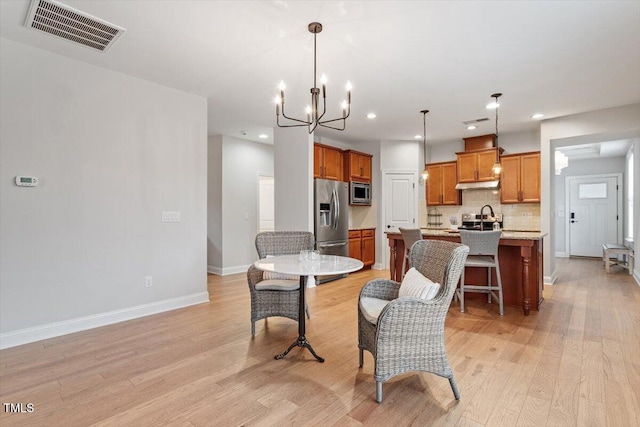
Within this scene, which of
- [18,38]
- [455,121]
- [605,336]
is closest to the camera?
[18,38]

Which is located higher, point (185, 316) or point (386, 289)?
point (386, 289)

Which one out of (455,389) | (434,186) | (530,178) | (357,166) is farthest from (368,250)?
(455,389)

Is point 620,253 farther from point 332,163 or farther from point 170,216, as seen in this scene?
point 170,216

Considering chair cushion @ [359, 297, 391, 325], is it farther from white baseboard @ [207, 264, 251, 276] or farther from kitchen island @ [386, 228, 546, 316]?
white baseboard @ [207, 264, 251, 276]

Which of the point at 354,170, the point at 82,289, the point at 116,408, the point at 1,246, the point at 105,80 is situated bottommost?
the point at 116,408

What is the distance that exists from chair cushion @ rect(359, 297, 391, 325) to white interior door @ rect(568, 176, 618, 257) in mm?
8347

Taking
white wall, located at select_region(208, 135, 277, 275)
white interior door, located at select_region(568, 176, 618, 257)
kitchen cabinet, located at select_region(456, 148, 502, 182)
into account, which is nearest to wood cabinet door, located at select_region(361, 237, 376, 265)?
kitchen cabinet, located at select_region(456, 148, 502, 182)

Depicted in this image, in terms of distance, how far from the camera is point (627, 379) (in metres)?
2.17

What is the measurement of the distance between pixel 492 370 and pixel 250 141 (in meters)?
5.61

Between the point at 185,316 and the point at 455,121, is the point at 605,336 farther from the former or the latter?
the point at 185,316

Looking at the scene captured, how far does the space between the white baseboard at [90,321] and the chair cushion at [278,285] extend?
4.96 ft

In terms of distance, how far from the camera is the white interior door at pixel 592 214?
7.64 metres

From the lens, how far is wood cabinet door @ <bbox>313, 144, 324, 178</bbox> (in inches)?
211

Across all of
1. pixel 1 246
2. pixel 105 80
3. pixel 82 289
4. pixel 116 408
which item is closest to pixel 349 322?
pixel 116 408
